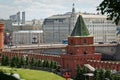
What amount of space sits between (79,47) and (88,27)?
72163 mm

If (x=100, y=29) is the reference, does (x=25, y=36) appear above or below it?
below

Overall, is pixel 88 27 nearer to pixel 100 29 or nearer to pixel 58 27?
pixel 100 29

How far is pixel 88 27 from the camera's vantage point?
4242 inches

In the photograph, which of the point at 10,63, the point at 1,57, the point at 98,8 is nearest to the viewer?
the point at 98,8

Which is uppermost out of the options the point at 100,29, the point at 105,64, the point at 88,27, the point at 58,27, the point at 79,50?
the point at 58,27

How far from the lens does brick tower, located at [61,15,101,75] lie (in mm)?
35719

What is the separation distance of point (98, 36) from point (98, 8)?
9975cm

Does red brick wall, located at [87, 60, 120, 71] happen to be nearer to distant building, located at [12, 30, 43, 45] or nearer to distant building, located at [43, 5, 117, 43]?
distant building, located at [43, 5, 117, 43]

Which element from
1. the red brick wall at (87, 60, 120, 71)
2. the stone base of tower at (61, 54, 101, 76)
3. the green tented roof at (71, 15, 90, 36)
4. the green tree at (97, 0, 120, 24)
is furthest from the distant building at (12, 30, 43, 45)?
the green tree at (97, 0, 120, 24)

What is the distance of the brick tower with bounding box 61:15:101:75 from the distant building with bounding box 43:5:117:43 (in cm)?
7083

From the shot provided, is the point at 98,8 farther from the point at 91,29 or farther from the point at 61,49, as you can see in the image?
the point at 91,29

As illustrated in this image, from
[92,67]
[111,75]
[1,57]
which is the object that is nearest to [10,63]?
[1,57]

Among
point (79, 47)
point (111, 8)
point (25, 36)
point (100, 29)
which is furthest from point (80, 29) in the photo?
point (25, 36)

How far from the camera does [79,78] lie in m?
31.0
